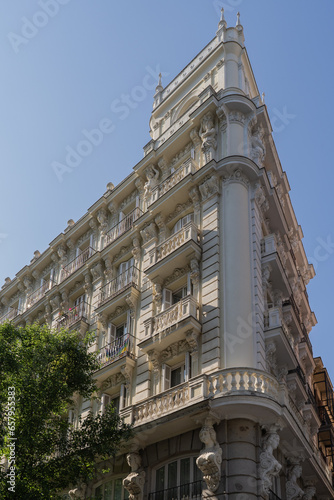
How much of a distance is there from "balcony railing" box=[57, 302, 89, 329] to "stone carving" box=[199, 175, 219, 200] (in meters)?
9.49

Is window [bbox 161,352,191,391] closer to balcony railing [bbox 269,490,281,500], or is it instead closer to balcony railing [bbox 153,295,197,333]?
balcony railing [bbox 153,295,197,333]

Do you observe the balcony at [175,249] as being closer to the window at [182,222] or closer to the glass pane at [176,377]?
the window at [182,222]

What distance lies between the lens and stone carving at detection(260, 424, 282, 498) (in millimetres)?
18453

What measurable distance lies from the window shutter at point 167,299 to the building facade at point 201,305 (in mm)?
85

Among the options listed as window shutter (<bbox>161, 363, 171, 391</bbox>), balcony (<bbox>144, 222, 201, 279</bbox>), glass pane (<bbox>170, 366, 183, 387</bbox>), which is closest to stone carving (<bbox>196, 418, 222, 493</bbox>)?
window shutter (<bbox>161, 363, 171, 391</bbox>)

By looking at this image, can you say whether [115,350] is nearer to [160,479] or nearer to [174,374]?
[174,374]

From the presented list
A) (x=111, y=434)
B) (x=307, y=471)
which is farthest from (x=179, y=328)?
(x=307, y=471)

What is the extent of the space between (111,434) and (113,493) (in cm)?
328

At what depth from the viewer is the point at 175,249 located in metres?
24.9

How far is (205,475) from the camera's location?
18594 millimetres

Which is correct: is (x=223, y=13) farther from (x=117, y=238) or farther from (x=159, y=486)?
(x=159, y=486)

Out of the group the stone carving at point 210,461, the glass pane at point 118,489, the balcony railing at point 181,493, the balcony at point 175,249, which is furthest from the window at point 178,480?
the balcony at point 175,249

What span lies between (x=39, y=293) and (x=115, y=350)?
1266cm

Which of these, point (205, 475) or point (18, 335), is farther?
point (18, 335)
